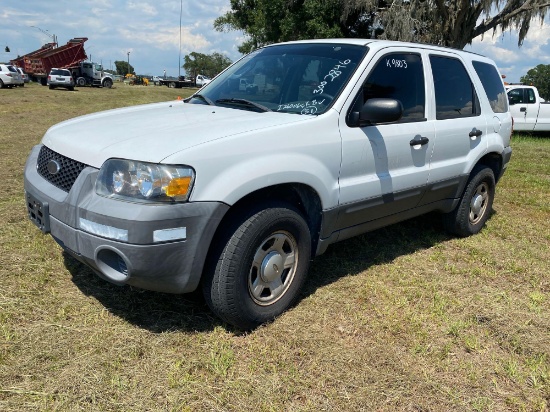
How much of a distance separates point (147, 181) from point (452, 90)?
3.01m

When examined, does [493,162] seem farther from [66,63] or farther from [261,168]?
[66,63]

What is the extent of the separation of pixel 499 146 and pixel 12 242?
4673mm

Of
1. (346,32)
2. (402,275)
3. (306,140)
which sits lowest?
(402,275)

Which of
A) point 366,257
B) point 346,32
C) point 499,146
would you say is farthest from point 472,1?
point 366,257

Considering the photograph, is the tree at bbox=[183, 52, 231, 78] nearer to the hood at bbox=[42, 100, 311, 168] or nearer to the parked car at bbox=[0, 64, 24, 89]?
the parked car at bbox=[0, 64, 24, 89]

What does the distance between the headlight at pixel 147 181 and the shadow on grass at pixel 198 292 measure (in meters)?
0.94

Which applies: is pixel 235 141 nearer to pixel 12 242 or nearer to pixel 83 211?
pixel 83 211

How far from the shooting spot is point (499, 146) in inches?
194

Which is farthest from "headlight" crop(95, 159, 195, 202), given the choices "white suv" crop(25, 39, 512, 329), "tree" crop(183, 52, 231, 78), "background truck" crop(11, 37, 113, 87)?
"tree" crop(183, 52, 231, 78)

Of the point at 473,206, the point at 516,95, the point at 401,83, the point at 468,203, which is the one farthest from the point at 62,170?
the point at 516,95

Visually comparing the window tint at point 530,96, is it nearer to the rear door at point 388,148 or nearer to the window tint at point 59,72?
the rear door at point 388,148

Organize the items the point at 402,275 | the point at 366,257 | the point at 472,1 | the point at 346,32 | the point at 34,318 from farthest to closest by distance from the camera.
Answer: the point at 346,32, the point at 472,1, the point at 366,257, the point at 402,275, the point at 34,318

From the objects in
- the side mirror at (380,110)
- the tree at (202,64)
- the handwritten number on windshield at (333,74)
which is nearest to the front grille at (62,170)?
the handwritten number on windshield at (333,74)

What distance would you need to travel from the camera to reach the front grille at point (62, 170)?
2.84m
